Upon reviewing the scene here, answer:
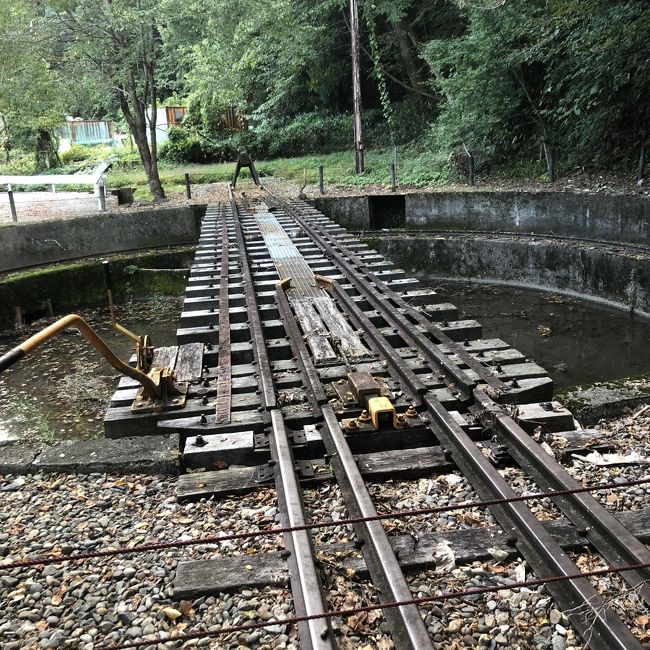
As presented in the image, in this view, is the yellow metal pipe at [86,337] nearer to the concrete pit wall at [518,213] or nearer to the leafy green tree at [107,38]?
the concrete pit wall at [518,213]

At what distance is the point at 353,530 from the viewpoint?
2988mm

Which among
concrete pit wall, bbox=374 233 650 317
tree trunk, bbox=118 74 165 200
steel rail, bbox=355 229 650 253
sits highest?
tree trunk, bbox=118 74 165 200

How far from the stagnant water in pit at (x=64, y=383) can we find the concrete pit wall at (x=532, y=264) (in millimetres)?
5347

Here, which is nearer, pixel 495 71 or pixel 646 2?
pixel 646 2

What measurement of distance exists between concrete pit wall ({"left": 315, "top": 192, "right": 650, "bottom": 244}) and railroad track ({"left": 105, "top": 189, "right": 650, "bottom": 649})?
564cm

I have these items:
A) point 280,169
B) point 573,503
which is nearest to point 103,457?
point 573,503

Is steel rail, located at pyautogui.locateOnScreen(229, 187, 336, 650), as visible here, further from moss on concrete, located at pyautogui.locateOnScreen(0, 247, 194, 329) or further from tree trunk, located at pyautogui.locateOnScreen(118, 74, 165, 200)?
tree trunk, located at pyautogui.locateOnScreen(118, 74, 165, 200)

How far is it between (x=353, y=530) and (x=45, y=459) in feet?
6.92

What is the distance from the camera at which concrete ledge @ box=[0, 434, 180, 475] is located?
149 inches

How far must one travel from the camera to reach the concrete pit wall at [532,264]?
983 centimetres

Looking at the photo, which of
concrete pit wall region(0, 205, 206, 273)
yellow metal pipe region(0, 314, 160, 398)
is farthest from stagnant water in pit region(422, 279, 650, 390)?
concrete pit wall region(0, 205, 206, 273)

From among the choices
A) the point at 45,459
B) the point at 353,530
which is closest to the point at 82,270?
the point at 45,459

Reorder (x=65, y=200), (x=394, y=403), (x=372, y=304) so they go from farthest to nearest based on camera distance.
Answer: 1. (x=65, y=200)
2. (x=372, y=304)
3. (x=394, y=403)

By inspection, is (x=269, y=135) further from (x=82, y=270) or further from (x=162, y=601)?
(x=162, y=601)
